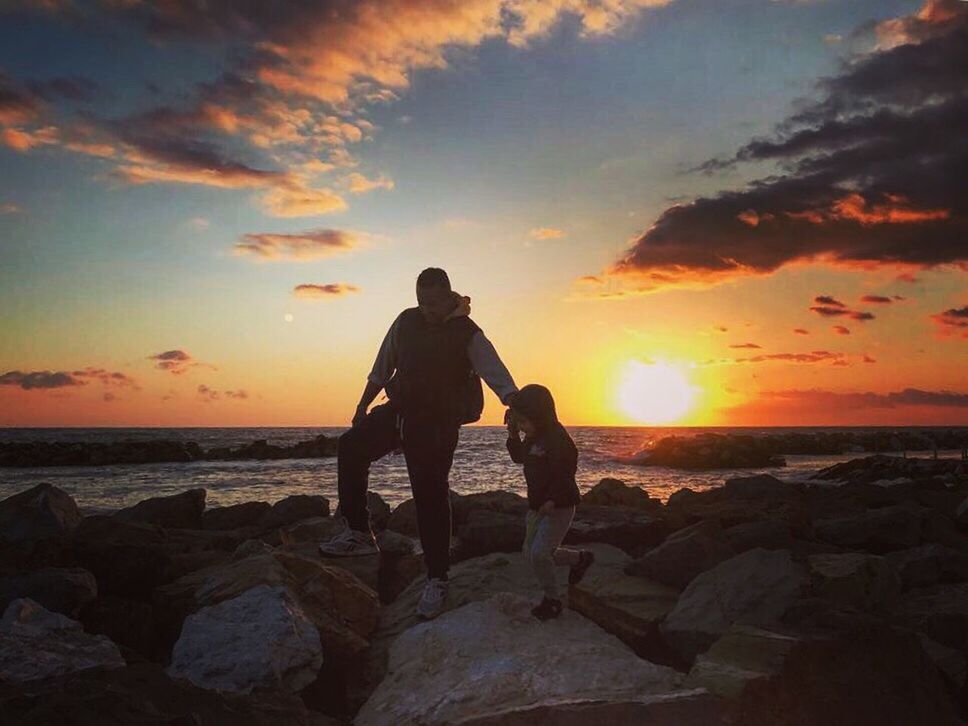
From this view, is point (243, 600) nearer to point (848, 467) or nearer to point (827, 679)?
point (827, 679)

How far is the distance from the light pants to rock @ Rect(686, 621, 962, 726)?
140 centimetres

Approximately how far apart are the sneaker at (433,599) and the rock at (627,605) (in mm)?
849

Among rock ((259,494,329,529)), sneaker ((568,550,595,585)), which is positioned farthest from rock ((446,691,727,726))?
Answer: rock ((259,494,329,529))

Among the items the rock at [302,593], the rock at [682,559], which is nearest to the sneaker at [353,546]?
the rock at [302,593]

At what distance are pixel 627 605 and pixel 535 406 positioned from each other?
1347 millimetres

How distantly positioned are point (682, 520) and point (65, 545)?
5.33 meters

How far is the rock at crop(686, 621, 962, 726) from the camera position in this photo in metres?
2.78

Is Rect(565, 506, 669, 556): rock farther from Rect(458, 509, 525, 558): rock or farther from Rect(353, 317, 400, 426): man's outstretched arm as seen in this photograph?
Rect(353, 317, 400, 426): man's outstretched arm

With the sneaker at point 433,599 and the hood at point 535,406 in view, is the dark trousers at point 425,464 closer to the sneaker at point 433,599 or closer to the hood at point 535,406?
the sneaker at point 433,599

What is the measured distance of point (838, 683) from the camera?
2.84 m

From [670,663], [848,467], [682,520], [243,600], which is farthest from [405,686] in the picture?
Result: [848,467]

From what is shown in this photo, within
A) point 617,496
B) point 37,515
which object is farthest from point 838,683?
point 617,496

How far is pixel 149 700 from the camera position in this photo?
267cm

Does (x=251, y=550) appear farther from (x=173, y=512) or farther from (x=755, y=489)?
(x=755, y=489)
